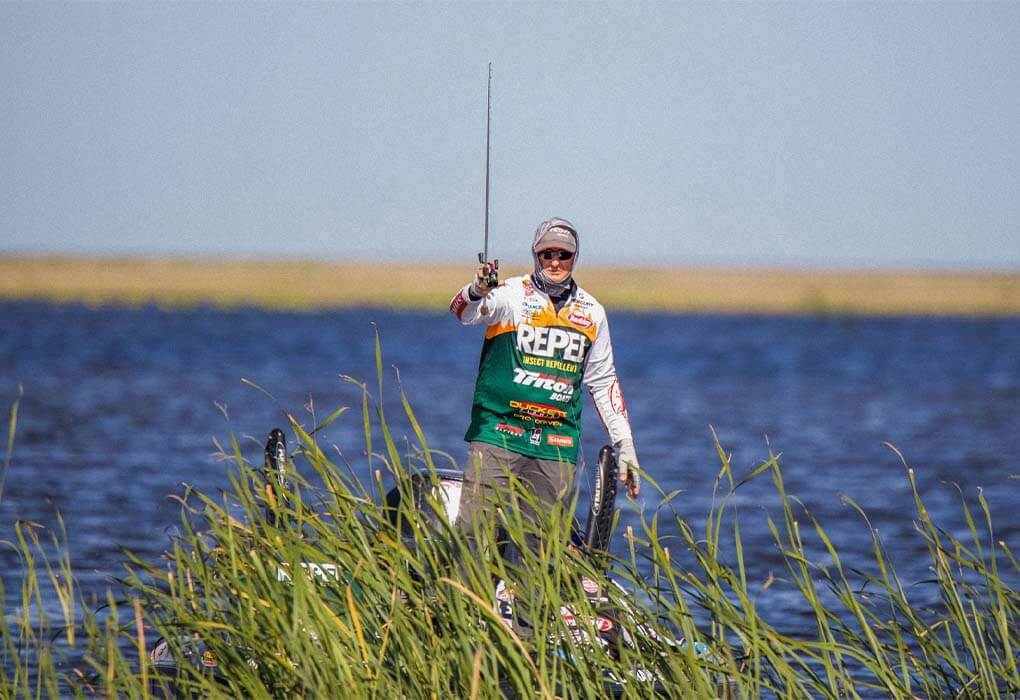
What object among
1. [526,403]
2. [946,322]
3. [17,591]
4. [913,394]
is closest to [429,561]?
[526,403]

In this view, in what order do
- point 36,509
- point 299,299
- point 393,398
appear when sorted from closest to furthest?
1. point 36,509
2. point 393,398
3. point 299,299

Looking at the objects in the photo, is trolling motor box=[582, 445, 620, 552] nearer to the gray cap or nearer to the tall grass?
the tall grass

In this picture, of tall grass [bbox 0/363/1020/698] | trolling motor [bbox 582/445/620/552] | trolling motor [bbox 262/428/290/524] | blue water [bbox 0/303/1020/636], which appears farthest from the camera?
blue water [bbox 0/303/1020/636]

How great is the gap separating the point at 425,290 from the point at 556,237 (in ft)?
440

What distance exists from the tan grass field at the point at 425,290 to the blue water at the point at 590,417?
5455 cm

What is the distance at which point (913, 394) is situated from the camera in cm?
3841

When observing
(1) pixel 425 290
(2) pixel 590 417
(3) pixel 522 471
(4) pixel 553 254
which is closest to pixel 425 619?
(3) pixel 522 471

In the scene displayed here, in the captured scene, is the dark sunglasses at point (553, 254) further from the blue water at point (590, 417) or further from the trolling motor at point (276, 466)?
the trolling motor at point (276, 466)

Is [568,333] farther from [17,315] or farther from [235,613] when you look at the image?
[17,315]

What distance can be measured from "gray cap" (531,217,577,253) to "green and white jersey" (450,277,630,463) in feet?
0.73

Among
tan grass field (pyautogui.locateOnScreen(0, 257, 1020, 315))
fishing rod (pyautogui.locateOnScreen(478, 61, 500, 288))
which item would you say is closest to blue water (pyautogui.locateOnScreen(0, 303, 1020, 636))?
fishing rod (pyautogui.locateOnScreen(478, 61, 500, 288))

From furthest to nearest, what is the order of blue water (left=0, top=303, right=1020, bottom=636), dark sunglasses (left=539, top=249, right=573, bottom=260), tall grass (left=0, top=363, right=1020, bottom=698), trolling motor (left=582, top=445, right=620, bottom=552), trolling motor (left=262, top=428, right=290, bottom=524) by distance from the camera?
blue water (left=0, top=303, right=1020, bottom=636)
dark sunglasses (left=539, top=249, right=573, bottom=260)
trolling motor (left=582, top=445, right=620, bottom=552)
trolling motor (left=262, top=428, right=290, bottom=524)
tall grass (left=0, top=363, right=1020, bottom=698)

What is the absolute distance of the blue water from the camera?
1600 centimetres

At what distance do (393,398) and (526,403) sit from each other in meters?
25.5
